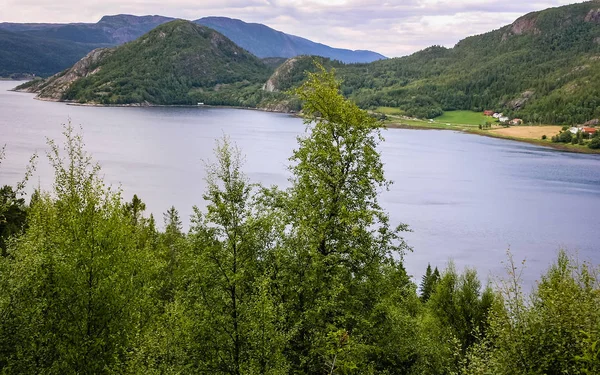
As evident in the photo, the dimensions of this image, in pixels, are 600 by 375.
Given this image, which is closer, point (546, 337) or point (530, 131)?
point (546, 337)

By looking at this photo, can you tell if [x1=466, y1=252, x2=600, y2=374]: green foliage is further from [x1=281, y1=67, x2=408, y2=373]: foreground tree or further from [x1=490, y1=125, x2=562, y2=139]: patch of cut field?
[x1=490, y1=125, x2=562, y2=139]: patch of cut field

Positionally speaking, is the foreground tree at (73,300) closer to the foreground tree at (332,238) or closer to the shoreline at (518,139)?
the foreground tree at (332,238)

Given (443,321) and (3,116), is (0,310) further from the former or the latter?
(3,116)

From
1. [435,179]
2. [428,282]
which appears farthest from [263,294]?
[435,179]

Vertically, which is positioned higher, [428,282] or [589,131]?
[589,131]

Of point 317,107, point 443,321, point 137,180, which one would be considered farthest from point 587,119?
point 317,107

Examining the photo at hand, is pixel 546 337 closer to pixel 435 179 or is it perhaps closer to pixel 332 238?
pixel 332 238
